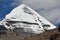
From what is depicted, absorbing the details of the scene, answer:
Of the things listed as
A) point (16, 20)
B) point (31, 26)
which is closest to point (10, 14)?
point (16, 20)

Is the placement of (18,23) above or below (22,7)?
below

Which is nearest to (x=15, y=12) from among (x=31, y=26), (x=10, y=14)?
(x=10, y=14)

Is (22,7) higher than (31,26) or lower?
higher

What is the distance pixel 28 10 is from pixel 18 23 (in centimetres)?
1631

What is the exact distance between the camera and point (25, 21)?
403 ft

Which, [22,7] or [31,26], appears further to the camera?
[22,7]

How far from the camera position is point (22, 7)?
133 meters

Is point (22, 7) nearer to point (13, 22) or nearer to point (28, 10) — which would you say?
point (28, 10)

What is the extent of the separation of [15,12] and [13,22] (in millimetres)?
7902

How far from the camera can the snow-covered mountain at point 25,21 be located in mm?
116625

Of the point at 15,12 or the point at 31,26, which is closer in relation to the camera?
the point at 31,26

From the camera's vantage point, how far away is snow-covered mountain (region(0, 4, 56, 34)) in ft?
383

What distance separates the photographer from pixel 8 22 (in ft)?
402

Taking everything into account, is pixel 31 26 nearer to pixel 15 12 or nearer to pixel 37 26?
pixel 37 26
